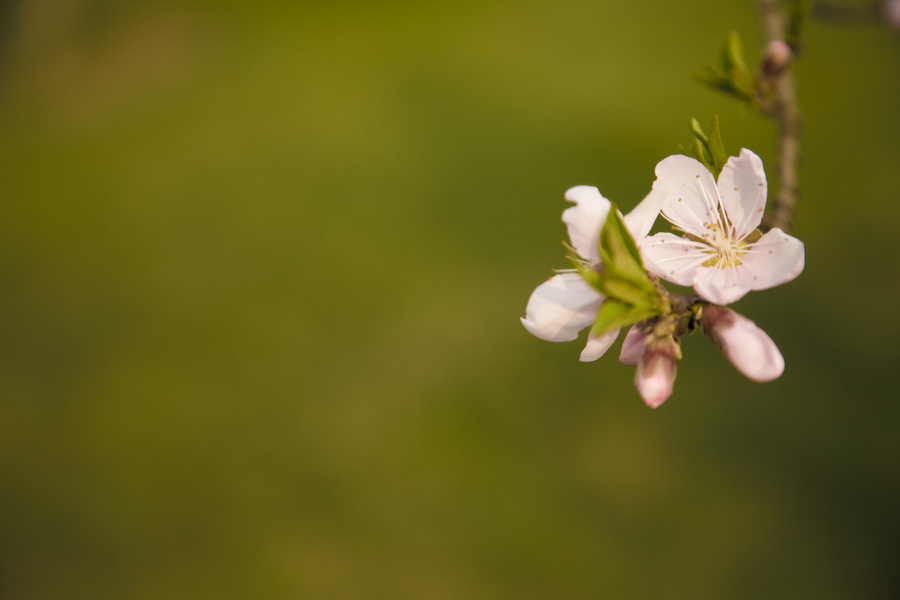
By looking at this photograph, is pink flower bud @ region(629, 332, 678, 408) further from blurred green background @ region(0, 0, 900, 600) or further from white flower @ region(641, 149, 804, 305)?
blurred green background @ region(0, 0, 900, 600)

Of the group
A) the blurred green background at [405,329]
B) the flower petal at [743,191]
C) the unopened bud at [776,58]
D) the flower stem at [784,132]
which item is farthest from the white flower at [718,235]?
the blurred green background at [405,329]

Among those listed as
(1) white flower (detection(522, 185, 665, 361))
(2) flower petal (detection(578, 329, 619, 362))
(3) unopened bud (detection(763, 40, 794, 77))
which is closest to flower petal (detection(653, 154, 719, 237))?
(1) white flower (detection(522, 185, 665, 361))

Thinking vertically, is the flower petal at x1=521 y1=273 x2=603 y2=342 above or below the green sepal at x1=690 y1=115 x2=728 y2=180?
below

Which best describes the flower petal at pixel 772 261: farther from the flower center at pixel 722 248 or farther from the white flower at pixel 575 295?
the white flower at pixel 575 295

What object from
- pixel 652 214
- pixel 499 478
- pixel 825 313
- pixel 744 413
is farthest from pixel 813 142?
pixel 652 214

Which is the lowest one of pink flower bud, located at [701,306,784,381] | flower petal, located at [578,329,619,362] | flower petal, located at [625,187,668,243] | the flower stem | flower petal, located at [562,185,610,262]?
flower petal, located at [578,329,619,362]

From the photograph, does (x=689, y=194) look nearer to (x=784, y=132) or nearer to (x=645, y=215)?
(x=645, y=215)

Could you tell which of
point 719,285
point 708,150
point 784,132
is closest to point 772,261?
point 719,285

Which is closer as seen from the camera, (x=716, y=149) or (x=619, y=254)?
(x=619, y=254)
